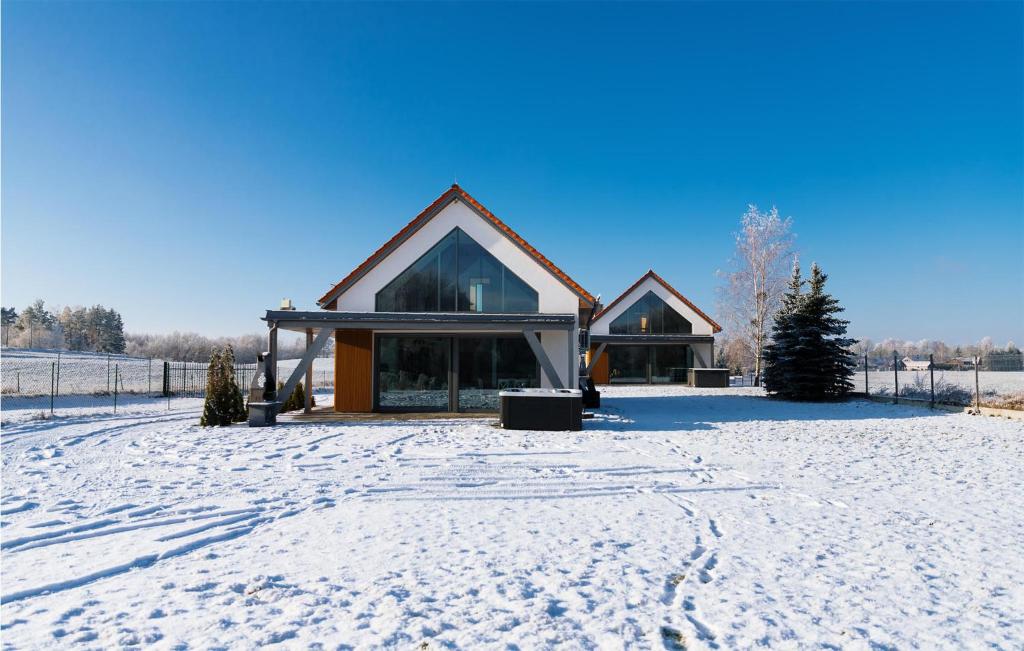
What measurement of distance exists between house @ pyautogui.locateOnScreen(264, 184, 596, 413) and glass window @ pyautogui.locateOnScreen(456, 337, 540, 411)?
0.03 m

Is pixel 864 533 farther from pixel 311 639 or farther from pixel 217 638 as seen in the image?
pixel 217 638

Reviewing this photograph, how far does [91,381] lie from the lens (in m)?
32.2

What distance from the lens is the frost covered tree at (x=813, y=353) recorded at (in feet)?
59.9

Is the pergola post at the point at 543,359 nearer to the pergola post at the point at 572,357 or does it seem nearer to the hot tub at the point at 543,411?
the pergola post at the point at 572,357

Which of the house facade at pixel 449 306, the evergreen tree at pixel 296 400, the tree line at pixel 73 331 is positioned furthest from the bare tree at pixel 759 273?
the tree line at pixel 73 331

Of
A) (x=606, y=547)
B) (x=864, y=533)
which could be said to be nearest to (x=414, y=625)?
(x=606, y=547)

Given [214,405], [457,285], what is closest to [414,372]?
[457,285]

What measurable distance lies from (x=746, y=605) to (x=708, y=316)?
2535 cm

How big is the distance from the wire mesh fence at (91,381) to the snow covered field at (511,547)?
8.35m

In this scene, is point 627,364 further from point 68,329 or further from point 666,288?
point 68,329

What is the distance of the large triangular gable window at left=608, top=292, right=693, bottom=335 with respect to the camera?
88.7 ft

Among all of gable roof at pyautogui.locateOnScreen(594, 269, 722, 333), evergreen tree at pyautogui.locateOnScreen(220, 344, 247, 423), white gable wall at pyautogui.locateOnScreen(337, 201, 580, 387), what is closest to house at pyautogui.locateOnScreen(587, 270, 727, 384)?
gable roof at pyautogui.locateOnScreen(594, 269, 722, 333)

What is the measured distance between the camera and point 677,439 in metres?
9.55

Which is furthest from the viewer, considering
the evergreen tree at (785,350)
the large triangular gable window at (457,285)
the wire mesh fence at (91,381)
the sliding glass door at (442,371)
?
the wire mesh fence at (91,381)
